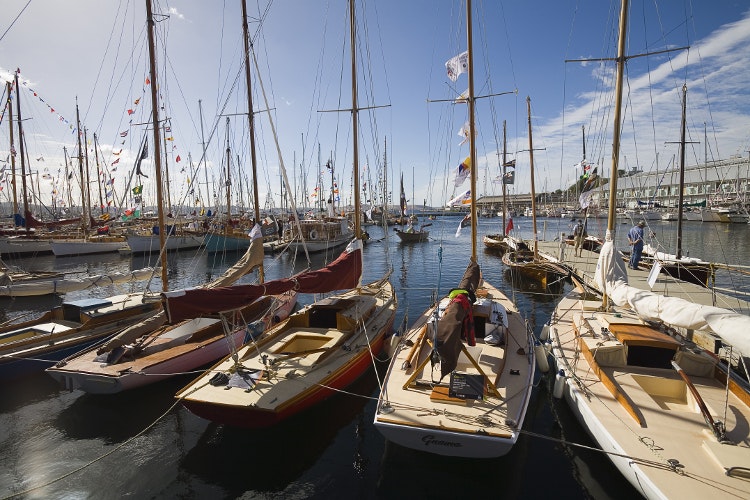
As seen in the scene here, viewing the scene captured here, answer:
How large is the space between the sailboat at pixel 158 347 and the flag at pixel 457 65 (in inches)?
378

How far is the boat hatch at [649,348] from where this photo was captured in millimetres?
8289

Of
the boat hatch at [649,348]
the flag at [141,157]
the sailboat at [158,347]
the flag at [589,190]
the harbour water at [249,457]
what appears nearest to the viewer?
the harbour water at [249,457]

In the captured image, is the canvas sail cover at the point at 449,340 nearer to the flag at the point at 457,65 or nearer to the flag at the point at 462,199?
the flag at the point at 462,199

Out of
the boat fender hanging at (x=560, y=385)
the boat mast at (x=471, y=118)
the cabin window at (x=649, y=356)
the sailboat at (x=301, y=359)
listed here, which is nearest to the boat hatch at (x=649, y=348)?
the cabin window at (x=649, y=356)

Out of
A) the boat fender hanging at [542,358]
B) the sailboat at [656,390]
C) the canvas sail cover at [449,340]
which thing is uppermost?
the canvas sail cover at [449,340]

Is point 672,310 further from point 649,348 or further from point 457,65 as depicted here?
point 457,65

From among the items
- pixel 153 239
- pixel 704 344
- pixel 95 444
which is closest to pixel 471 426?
pixel 95 444

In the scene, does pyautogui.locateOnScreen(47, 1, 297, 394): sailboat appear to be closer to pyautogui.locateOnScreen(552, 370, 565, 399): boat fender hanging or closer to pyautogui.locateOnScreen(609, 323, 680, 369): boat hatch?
pyautogui.locateOnScreen(552, 370, 565, 399): boat fender hanging

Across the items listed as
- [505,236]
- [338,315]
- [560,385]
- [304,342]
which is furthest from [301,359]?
[505,236]

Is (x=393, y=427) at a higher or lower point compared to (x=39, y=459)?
higher

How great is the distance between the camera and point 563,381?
8.95 meters

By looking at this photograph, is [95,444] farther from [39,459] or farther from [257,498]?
[257,498]

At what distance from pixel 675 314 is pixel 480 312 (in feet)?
14.4

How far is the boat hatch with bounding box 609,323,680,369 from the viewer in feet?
27.2
